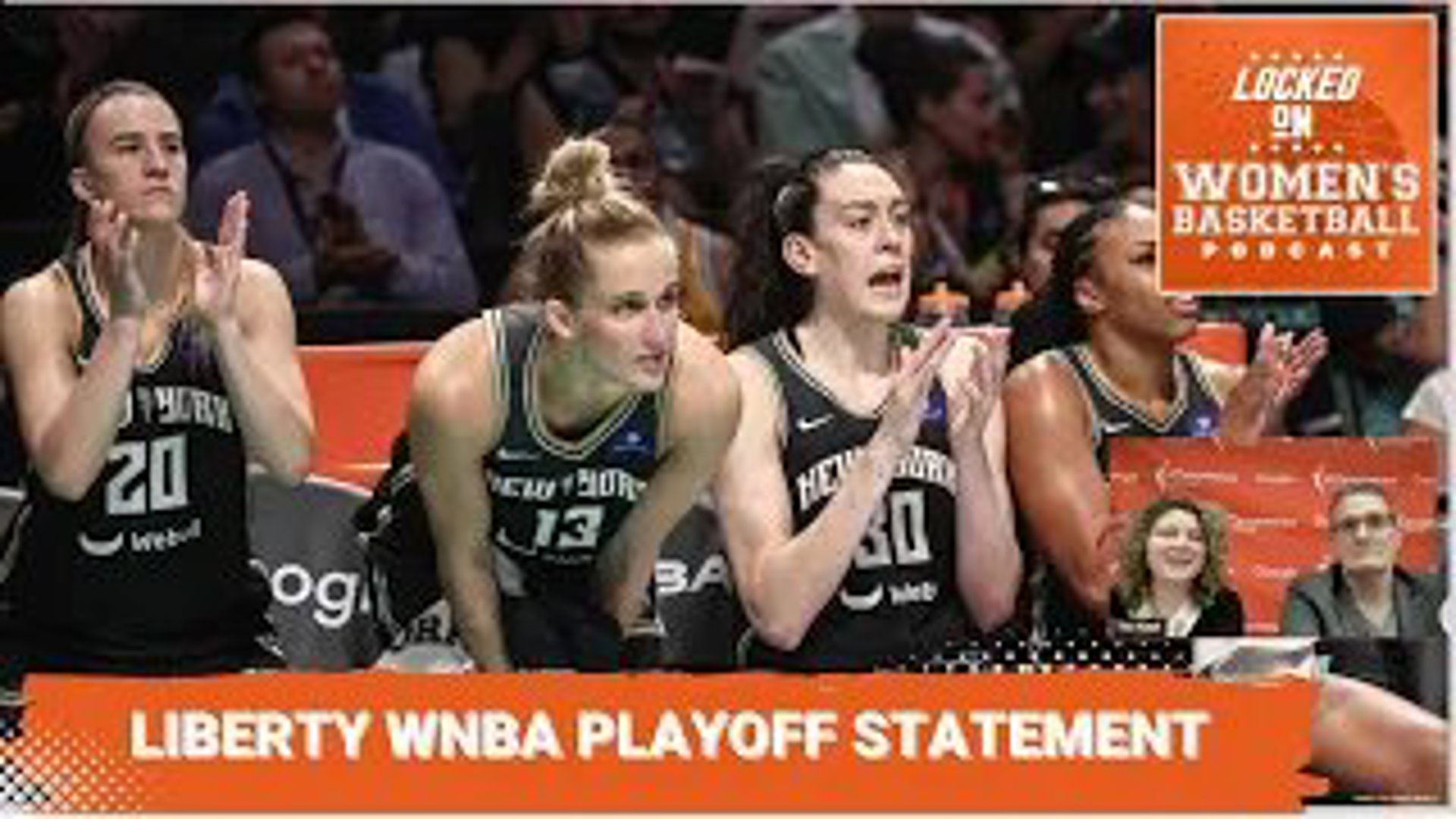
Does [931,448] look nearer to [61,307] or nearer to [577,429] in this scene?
[577,429]

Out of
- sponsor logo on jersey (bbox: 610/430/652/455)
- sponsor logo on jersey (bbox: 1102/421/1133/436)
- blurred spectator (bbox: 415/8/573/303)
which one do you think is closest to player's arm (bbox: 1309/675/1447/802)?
sponsor logo on jersey (bbox: 1102/421/1133/436)

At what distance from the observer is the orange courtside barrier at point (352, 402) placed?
25.6ft

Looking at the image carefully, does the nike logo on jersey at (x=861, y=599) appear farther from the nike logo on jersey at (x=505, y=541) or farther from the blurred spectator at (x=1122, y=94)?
the blurred spectator at (x=1122, y=94)

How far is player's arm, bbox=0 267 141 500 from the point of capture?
769 centimetres

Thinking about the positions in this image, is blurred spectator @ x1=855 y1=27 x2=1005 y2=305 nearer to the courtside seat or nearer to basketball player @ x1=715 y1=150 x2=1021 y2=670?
basketball player @ x1=715 y1=150 x2=1021 y2=670

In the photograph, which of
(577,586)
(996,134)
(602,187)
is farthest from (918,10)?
(577,586)

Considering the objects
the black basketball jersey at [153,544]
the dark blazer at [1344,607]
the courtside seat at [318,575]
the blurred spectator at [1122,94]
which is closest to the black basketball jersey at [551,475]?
the courtside seat at [318,575]

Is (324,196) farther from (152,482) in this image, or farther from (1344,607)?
(1344,607)

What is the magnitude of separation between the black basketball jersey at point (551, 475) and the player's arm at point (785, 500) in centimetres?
17

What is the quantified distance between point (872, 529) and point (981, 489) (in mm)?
221

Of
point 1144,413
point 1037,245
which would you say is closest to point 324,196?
point 1037,245

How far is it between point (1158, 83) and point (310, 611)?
1880 mm

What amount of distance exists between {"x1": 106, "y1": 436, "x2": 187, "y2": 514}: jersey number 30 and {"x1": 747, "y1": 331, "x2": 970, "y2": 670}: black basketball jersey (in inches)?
43.4

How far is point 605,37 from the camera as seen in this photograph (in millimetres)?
8125
